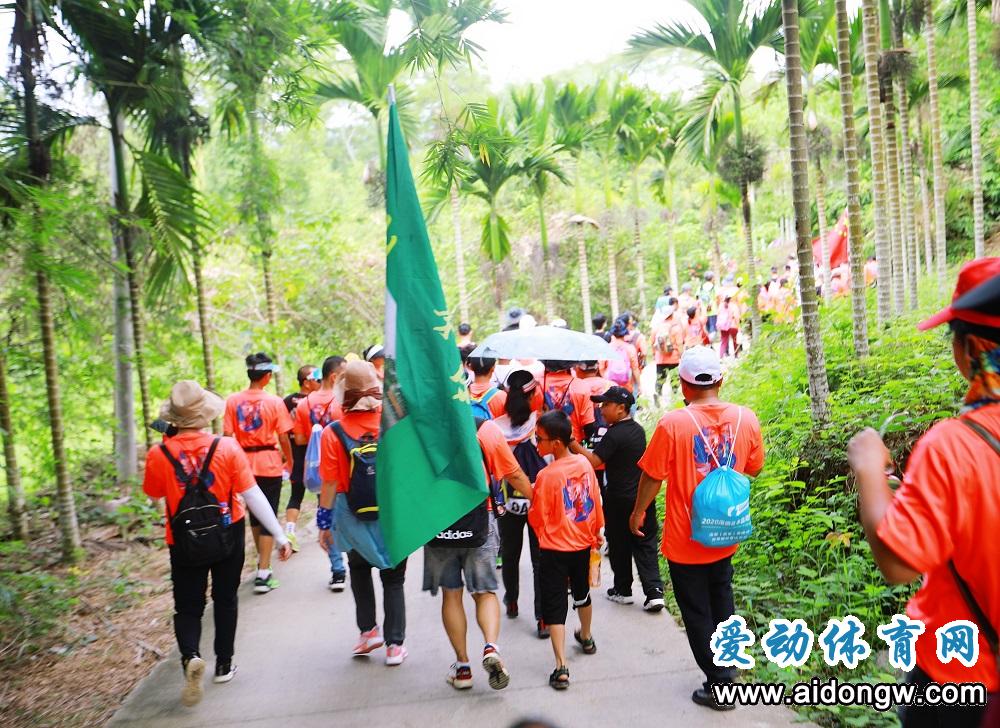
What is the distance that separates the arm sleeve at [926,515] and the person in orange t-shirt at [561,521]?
3129 mm

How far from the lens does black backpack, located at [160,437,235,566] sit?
498cm

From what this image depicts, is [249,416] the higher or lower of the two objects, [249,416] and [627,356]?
the lower

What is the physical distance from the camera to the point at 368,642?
5.73 metres

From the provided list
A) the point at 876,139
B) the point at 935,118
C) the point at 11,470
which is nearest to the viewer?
the point at 11,470

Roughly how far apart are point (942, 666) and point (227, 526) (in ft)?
13.5

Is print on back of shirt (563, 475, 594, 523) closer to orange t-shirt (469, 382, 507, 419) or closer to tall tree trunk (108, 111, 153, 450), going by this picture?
orange t-shirt (469, 382, 507, 419)

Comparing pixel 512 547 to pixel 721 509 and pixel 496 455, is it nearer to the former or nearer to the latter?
pixel 496 455

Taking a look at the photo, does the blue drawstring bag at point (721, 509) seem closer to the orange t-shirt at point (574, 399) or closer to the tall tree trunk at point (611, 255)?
the orange t-shirt at point (574, 399)

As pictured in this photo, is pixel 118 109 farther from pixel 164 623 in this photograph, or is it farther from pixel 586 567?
pixel 586 567

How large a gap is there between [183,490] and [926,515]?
4.26 metres

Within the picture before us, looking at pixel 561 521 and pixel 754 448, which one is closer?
pixel 754 448

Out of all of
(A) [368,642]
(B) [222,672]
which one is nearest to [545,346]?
(A) [368,642]

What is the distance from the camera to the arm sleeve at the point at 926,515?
202cm

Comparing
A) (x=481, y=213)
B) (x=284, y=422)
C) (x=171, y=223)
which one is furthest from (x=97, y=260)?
(x=481, y=213)
